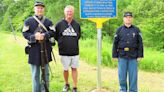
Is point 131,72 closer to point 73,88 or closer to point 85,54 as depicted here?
point 73,88

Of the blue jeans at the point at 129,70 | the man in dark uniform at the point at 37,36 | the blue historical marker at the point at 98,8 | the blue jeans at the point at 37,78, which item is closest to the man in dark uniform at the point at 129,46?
the blue jeans at the point at 129,70

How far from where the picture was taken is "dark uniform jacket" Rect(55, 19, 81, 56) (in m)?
7.99

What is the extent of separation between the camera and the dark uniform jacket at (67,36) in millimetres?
7992

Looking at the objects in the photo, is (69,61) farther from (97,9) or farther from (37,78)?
(97,9)

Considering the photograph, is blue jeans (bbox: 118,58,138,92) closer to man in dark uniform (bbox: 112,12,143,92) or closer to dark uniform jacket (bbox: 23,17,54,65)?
man in dark uniform (bbox: 112,12,143,92)

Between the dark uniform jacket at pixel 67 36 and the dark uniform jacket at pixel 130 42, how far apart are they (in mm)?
1020

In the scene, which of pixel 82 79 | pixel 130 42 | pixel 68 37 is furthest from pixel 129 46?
pixel 82 79

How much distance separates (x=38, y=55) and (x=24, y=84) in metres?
2.49

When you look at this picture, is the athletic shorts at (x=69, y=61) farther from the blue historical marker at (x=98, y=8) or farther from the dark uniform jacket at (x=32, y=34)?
the blue historical marker at (x=98, y=8)

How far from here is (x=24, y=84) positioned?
9.58 metres

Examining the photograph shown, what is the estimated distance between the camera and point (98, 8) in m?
7.98

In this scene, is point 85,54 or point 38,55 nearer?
A: point 38,55

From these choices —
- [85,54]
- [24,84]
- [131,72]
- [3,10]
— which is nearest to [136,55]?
[131,72]

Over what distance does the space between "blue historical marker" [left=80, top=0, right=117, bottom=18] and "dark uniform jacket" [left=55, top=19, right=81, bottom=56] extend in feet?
1.12
